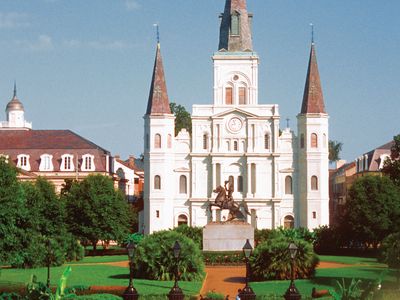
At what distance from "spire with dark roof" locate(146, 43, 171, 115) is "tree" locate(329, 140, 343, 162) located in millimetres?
62115

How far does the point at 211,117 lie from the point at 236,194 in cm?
893

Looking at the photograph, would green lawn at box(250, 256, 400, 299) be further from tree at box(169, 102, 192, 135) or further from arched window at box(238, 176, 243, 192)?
tree at box(169, 102, 192, 135)

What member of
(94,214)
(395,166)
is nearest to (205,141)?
(395,166)

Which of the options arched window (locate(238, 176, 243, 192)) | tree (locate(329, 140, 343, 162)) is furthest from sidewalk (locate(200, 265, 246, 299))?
tree (locate(329, 140, 343, 162))

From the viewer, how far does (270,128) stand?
96.3 meters

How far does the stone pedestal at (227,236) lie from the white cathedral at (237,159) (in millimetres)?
31373

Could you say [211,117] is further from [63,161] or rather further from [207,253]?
[207,253]

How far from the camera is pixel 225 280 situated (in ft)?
155

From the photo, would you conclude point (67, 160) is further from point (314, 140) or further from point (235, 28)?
point (314, 140)

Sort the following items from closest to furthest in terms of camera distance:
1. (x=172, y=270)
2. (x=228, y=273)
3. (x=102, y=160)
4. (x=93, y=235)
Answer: (x=172, y=270) → (x=228, y=273) → (x=93, y=235) → (x=102, y=160)

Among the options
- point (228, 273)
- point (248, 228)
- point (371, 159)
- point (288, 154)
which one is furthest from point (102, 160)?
point (228, 273)

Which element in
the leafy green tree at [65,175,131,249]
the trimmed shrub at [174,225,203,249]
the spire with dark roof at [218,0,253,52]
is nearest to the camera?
the trimmed shrub at [174,225,203,249]

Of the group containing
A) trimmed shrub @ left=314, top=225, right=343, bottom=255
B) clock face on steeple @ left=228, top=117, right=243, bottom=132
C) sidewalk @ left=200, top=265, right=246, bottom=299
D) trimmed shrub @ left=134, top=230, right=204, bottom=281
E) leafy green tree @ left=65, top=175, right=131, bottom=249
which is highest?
clock face on steeple @ left=228, top=117, right=243, bottom=132

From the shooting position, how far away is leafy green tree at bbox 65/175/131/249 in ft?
253
